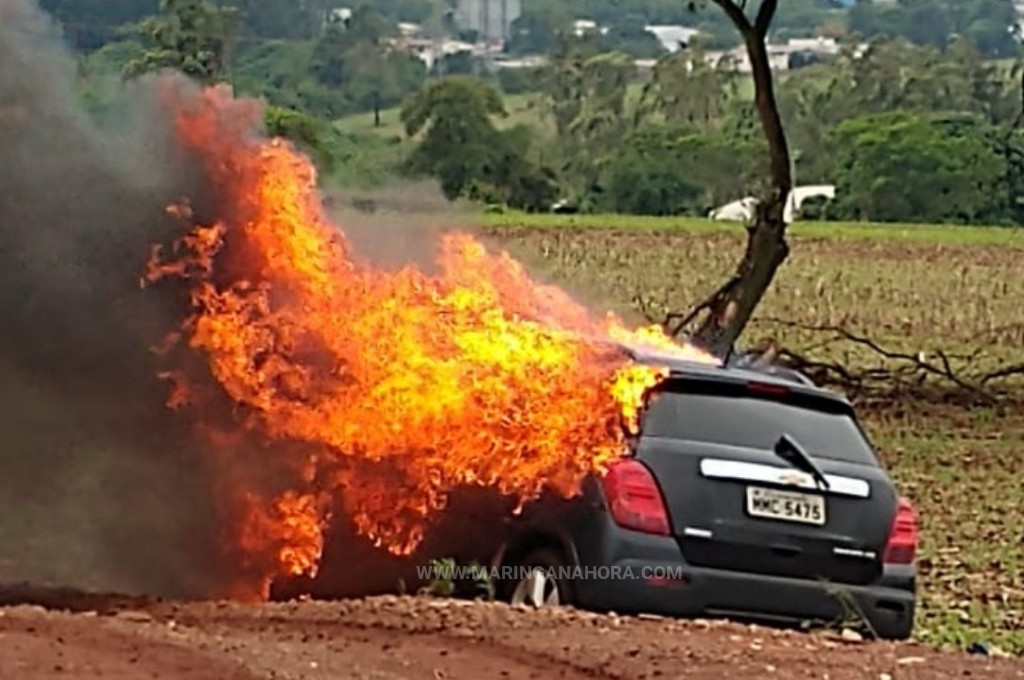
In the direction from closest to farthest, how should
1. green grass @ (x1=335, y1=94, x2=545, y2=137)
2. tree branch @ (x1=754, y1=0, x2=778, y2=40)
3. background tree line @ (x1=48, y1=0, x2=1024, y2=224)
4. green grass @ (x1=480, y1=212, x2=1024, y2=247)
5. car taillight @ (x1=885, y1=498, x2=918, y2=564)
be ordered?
car taillight @ (x1=885, y1=498, x2=918, y2=564)
tree branch @ (x1=754, y1=0, x2=778, y2=40)
green grass @ (x1=335, y1=94, x2=545, y2=137)
background tree line @ (x1=48, y1=0, x2=1024, y2=224)
green grass @ (x1=480, y1=212, x2=1024, y2=247)

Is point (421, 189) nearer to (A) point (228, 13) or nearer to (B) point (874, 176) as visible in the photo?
(A) point (228, 13)

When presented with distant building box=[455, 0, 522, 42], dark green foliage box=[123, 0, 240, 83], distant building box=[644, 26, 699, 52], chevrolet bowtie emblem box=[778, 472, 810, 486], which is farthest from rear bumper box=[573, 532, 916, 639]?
distant building box=[644, 26, 699, 52]

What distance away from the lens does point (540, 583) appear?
939cm

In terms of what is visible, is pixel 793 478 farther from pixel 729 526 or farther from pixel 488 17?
pixel 488 17

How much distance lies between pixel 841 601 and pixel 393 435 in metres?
2.36

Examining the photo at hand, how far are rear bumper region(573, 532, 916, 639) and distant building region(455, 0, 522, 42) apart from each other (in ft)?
177

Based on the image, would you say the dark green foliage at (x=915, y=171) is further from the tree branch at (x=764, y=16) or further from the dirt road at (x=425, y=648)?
the dirt road at (x=425, y=648)

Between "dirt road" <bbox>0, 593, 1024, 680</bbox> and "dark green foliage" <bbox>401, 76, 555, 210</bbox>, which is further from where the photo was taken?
"dark green foliage" <bbox>401, 76, 555, 210</bbox>

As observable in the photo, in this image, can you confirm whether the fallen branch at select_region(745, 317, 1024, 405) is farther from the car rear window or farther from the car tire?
the car tire

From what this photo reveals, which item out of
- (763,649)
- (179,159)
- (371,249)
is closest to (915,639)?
(763,649)

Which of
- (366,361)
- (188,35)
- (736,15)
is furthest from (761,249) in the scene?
(366,361)

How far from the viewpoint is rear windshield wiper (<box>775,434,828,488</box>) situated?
9367 mm

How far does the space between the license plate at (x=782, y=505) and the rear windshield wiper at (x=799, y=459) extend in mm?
101

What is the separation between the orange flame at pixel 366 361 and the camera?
975 cm
